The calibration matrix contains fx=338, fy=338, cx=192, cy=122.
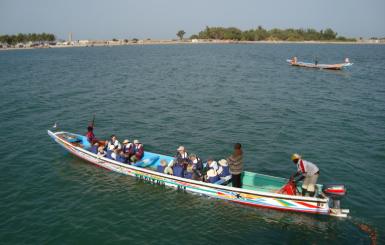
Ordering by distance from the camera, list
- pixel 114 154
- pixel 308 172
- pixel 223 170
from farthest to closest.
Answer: pixel 114 154
pixel 223 170
pixel 308 172

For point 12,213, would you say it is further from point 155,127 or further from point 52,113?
point 52,113

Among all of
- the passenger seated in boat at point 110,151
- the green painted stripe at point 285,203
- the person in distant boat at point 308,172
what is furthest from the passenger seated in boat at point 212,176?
the passenger seated in boat at point 110,151

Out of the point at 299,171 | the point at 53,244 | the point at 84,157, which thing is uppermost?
the point at 299,171

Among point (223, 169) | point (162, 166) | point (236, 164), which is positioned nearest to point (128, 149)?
point (162, 166)

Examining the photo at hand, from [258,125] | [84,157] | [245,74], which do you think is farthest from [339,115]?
[245,74]

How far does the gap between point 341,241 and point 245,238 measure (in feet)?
12.6

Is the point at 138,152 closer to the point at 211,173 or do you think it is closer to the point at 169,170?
the point at 169,170

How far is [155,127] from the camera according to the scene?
28688mm

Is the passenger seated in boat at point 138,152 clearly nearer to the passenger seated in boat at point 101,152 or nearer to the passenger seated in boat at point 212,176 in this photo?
the passenger seated in boat at point 101,152

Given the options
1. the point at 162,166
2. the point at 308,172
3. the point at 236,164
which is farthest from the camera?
the point at 162,166

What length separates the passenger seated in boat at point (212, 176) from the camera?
17031 mm

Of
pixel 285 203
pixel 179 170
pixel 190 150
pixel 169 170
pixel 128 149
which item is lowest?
pixel 285 203

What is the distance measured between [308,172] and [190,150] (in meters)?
10.0

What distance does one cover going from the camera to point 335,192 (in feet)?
47.2
